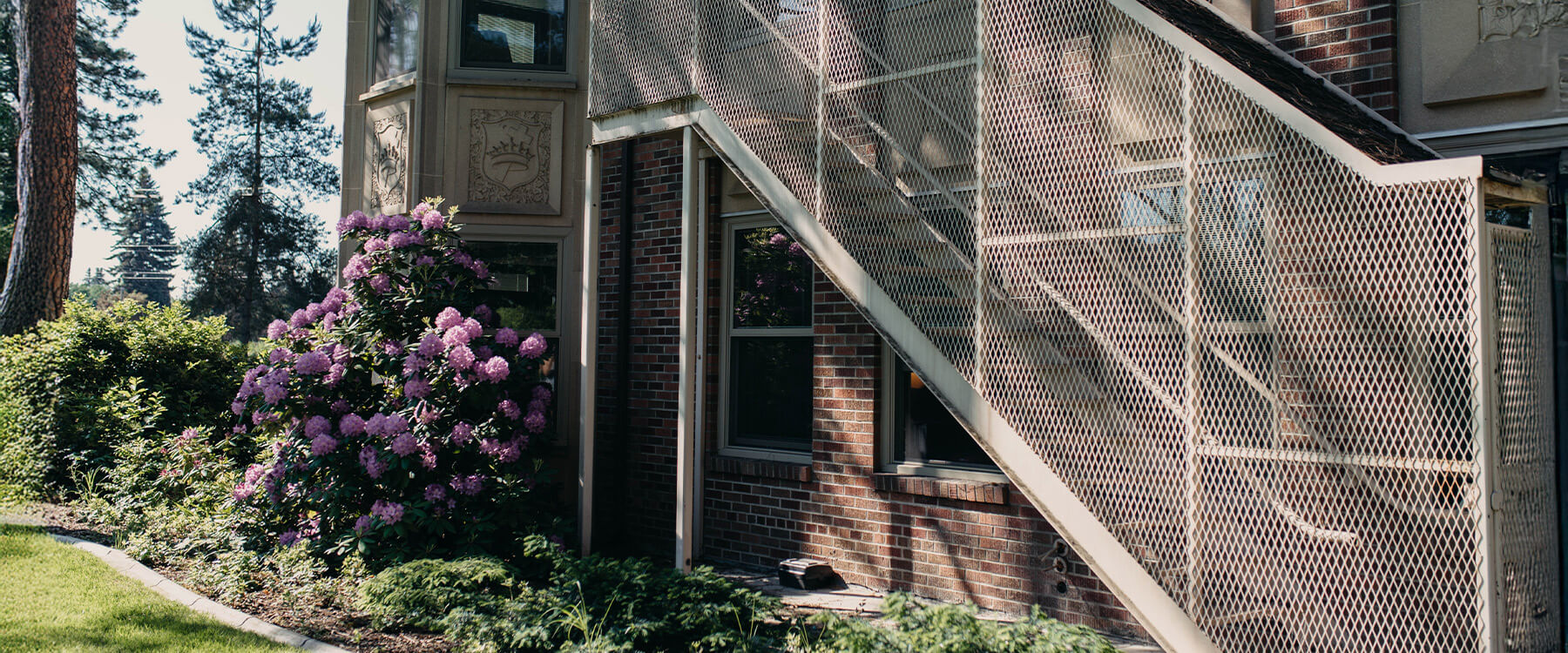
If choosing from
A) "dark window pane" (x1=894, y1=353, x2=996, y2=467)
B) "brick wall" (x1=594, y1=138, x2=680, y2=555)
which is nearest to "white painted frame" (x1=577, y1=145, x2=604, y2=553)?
"brick wall" (x1=594, y1=138, x2=680, y2=555)

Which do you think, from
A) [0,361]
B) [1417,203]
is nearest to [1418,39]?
[1417,203]

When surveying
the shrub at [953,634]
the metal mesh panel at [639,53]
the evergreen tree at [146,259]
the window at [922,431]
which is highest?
the evergreen tree at [146,259]

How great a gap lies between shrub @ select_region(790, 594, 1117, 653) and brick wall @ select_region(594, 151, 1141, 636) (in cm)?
154

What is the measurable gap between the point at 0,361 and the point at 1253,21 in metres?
12.2

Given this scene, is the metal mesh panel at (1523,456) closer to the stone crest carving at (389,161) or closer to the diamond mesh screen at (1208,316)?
the diamond mesh screen at (1208,316)

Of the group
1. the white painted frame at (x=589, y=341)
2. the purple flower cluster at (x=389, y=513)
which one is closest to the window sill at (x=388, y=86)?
the white painted frame at (x=589, y=341)

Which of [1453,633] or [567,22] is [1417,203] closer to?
[1453,633]

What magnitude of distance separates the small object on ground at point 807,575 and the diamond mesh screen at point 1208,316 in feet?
8.10

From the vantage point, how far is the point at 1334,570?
354 centimetres

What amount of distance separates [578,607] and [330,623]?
5.00 ft

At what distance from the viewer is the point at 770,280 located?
743 cm

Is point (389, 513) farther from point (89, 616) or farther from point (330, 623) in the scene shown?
point (89, 616)

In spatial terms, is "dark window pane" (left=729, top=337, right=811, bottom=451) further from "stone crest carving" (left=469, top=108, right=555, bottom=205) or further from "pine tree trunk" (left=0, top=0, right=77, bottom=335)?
"pine tree trunk" (left=0, top=0, right=77, bottom=335)

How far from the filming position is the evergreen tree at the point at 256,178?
35500 millimetres
